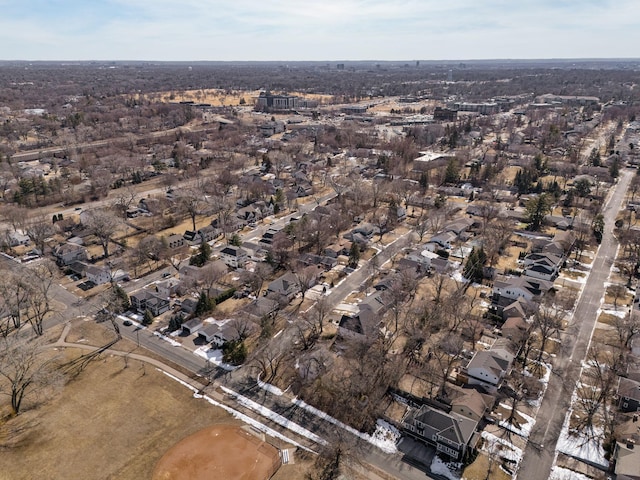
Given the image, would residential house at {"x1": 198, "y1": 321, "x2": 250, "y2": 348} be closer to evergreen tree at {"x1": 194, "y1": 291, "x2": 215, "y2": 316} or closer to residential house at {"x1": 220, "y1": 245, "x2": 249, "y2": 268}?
evergreen tree at {"x1": 194, "y1": 291, "x2": 215, "y2": 316}

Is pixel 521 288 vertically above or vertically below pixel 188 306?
above

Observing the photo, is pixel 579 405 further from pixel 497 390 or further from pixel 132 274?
pixel 132 274

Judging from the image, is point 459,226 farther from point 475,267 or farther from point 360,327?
point 360,327

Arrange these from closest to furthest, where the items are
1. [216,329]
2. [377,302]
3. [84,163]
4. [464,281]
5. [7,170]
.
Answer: [216,329] → [377,302] → [464,281] → [7,170] → [84,163]

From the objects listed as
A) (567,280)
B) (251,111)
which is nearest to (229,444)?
(567,280)

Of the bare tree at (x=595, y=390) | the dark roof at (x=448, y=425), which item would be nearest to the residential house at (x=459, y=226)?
the bare tree at (x=595, y=390)

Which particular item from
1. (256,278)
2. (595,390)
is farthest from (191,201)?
(595,390)

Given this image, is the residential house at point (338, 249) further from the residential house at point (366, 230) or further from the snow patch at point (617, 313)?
the snow patch at point (617, 313)
